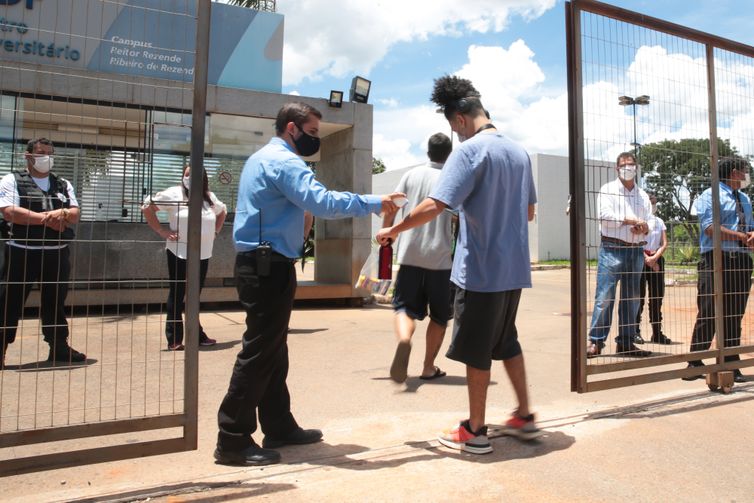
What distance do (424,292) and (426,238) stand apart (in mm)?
454

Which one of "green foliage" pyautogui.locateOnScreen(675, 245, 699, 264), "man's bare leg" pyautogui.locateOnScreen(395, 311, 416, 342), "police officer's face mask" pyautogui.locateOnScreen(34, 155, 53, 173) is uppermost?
"police officer's face mask" pyautogui.locateOnScreen(34, 155, 53, 173)

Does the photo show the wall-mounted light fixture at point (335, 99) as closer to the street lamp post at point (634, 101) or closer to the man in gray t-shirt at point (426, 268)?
the man in gray t-shirt at point (426, 268)

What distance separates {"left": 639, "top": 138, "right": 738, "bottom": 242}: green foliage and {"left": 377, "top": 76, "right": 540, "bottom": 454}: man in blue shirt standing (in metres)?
1.68

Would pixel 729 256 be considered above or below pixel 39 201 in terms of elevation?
below

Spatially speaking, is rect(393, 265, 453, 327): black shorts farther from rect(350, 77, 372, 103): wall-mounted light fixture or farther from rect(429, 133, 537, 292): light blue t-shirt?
rect(350, 77, 372, 103): wall-mounted light fixture

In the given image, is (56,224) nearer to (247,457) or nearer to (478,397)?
(247,457)

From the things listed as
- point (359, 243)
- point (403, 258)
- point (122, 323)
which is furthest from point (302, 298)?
point (403, 258)

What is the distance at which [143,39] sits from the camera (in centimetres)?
330

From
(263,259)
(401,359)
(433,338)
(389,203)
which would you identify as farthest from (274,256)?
(433,338)

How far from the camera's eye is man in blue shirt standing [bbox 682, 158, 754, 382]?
5.01 m

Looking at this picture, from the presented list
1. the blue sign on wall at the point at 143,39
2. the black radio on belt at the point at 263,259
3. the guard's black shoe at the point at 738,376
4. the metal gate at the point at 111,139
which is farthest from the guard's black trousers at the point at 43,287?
the guard's black shoe at the point at 738,376

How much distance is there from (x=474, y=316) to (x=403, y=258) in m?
1.68

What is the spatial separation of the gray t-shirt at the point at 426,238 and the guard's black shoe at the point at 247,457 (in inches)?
86.6

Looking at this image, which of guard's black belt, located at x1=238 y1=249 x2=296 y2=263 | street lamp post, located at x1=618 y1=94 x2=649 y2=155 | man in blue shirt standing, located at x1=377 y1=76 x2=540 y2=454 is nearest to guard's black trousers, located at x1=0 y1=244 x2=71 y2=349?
guard's black belt, located at x1=238 y1=249 x2=296 y2=263
